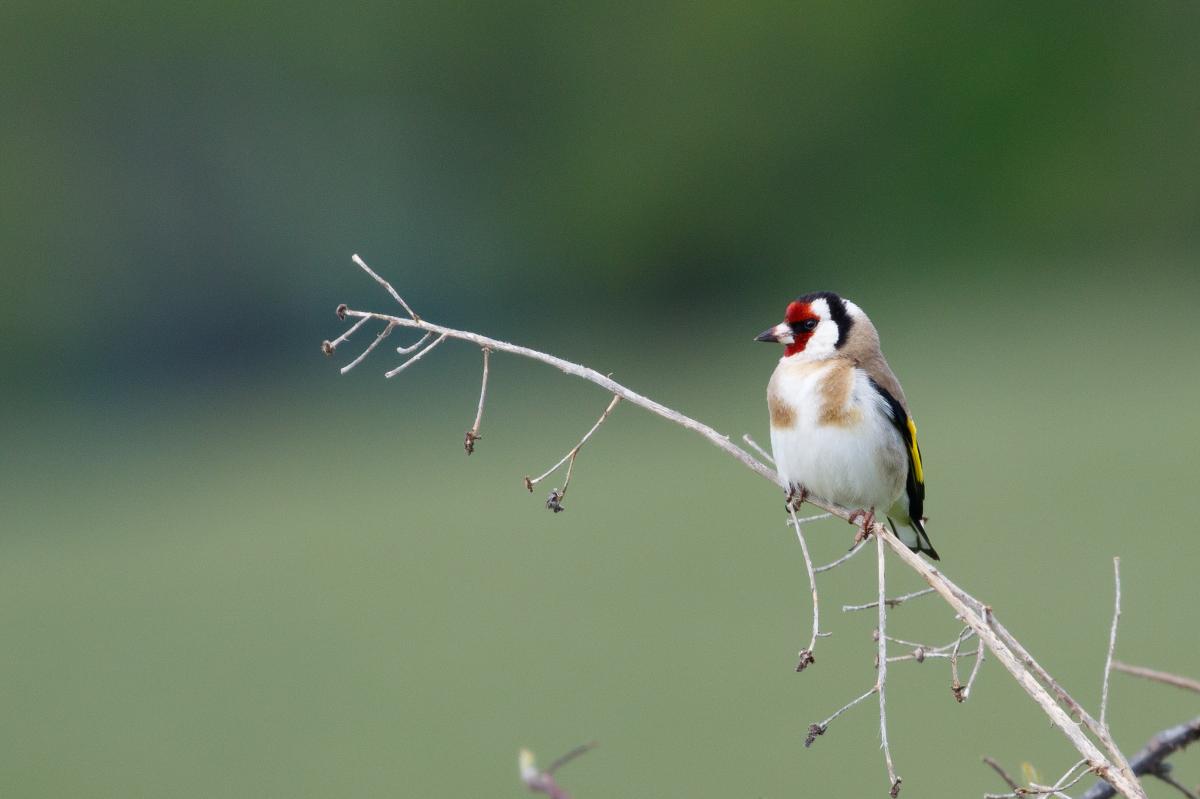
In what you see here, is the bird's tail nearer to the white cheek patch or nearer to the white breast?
the white breast

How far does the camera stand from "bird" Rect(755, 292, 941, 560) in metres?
3.66

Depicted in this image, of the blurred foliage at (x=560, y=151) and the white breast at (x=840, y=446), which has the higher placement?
the blurred foliage at (x=560, y=151)

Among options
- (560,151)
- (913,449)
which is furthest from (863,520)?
(560,151)

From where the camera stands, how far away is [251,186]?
22.3m

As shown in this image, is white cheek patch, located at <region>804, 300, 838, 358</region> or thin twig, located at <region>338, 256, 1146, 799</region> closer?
thin twig, located at <region>338, 256, 1146, 799</region>

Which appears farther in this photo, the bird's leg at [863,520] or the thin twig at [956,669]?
the bird's leg at [863,520]

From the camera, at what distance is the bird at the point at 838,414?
12.0 ft

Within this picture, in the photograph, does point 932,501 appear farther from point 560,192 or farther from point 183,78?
point 183,78

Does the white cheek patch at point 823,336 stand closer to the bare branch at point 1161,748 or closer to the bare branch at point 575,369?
the bare branch at point 575,369

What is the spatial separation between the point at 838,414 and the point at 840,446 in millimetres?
71

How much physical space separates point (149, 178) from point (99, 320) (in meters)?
1.95

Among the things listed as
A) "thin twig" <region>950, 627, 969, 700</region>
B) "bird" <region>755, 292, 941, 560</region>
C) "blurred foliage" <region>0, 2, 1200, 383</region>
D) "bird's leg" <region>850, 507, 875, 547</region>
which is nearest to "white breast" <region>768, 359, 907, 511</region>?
"bird" <region>755, 292, 941, 560</region>

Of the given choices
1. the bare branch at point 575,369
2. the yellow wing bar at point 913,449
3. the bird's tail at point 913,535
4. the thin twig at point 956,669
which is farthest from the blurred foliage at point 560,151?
the thin twig at point 956,669

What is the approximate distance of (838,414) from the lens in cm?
366
